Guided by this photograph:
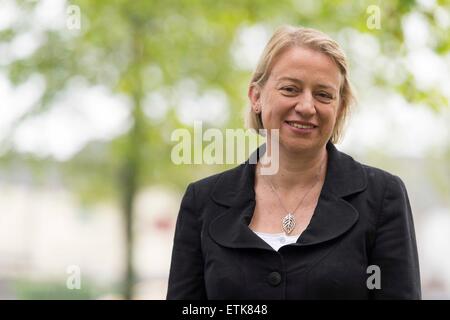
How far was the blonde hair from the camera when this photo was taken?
2723 millimetres

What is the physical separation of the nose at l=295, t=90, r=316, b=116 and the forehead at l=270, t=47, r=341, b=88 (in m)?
0.05

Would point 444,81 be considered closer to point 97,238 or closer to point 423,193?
A: point 97,238

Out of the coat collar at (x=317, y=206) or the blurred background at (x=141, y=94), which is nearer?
the coat collar at (x=317, y=206)

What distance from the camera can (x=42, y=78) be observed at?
1070 cm

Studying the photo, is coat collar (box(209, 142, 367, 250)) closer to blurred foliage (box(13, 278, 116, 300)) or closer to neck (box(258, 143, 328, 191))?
neck (box(258, 143, 328, 191))

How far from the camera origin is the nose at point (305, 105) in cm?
263

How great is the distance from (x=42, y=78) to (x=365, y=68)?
14.6 ft

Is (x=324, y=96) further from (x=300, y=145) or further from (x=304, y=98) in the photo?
(x=300, y=145)

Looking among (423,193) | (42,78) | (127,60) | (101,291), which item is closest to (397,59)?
(127,60)

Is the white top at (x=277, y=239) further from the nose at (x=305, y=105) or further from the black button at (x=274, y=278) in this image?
the nose at (x=305, y=105)

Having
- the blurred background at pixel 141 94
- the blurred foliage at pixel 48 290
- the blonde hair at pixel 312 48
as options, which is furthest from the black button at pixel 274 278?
the blurred foliage at pixel 48 290

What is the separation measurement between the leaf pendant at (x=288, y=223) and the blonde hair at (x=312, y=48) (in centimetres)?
37

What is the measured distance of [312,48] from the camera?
2.72 m
